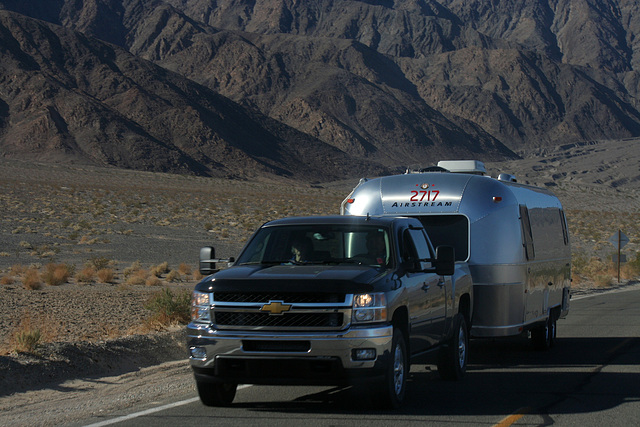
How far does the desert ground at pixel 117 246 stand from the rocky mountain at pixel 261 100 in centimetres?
1579

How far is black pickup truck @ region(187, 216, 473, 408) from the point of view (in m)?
7.70

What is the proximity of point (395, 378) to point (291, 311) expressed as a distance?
129 cm

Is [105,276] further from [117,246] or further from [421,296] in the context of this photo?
[421,296]

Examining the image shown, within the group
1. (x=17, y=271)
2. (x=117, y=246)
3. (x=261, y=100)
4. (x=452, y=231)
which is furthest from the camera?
(x=261, y=100)

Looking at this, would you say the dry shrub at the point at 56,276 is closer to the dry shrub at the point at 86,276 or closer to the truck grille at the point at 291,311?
the dry shrub at the point at 86,276

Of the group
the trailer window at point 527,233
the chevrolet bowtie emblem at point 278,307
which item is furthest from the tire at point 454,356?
the chevrolet bowtie emblem at point 278,307

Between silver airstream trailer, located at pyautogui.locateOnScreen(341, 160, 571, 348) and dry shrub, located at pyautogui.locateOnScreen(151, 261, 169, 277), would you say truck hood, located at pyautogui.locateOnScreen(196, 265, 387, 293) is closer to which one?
silver airstream trailer, located at pyautogui.locateOnScreen(341, 160, 571, 348)

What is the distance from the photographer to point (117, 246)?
34781 mm

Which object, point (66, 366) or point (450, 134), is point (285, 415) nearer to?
point (66, 366)

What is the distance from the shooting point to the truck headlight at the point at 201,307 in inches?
317

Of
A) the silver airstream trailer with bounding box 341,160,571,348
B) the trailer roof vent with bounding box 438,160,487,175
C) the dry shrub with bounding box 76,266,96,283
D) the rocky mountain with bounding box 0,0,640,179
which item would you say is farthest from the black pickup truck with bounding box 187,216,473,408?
the rocky mountain with bounding box 0,0,640,179

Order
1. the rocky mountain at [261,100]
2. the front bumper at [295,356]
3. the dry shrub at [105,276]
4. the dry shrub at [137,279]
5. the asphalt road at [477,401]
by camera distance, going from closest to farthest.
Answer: the front bumper at [295,356] → the asphalt road at [477,401] → the dry shrub at [137,279] → the dry shrub at [105,276] → the rocky mountain at [261,100]

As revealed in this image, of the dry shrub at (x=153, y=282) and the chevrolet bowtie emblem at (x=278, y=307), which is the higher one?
the chevrolet bowtie emblem at (x=278, y=307)

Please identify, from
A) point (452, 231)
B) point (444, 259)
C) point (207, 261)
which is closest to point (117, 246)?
point (452, 231)
